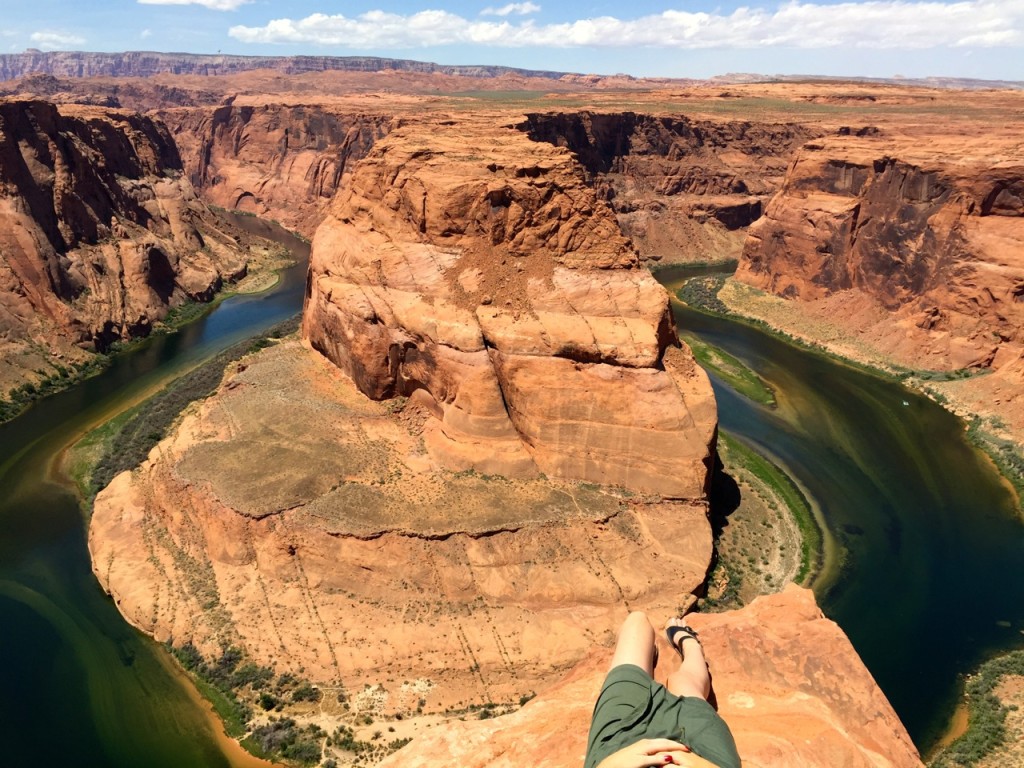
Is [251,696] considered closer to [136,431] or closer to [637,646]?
[637,646]

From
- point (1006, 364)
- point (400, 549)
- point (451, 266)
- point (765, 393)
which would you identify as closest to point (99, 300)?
point (451, 266)

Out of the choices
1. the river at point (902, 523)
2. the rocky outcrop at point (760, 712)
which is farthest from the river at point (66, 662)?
the river at point (902, 523)

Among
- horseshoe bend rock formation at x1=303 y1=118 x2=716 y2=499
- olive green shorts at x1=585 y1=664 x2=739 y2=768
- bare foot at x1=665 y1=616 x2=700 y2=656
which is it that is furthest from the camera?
horseshoe bend rock formation at x1=303 y1=118 x2=716 y2=499

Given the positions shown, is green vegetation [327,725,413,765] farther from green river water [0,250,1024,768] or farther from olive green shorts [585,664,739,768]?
olive green shorts [585,664,739,768]

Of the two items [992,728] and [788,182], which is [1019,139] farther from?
[992,728]

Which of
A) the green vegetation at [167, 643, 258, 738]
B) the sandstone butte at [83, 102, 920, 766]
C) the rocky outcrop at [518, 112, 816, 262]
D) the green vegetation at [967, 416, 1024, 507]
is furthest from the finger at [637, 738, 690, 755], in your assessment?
the rocky outcrop at [518, 112, 816, 262]

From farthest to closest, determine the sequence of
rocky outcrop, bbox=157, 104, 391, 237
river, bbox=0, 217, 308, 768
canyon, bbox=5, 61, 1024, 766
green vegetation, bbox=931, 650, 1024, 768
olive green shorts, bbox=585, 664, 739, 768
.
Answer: rocky outcrop, bbox=157, 104, 391, 237, canyon, bbox=5, 61, 1024, 766, river, bbox=0, 217, 308, 768, green vegetation, bbox=931, 650, 1024, 768, olive green shorts, bbox=585, 664, 739, 768
